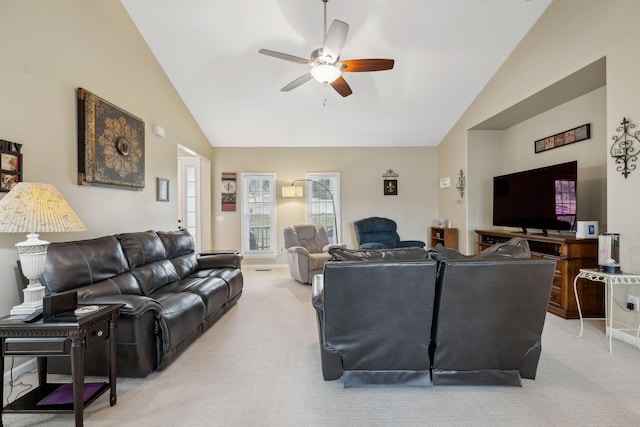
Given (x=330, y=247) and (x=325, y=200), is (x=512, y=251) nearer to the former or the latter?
(x=330, y=247)

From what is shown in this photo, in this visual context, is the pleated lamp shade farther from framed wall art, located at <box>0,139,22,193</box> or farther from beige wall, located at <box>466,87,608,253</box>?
beige wall, located at <box>466,87,608,253</box>

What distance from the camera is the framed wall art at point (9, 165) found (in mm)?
2207

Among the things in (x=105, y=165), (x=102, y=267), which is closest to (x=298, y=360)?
(x=102, y=267)

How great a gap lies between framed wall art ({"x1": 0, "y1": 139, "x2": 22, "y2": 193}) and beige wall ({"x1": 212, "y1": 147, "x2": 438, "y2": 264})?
435 cm

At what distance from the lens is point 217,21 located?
3.75 meters

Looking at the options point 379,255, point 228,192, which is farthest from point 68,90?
point 228,192

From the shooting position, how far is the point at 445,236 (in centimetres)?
601

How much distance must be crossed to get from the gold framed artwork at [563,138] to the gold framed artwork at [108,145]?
562 centimetres

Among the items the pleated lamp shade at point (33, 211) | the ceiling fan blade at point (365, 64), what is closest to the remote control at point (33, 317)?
the pleated lamp shade at point (33, 211)

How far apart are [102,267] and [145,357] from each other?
0.90 m

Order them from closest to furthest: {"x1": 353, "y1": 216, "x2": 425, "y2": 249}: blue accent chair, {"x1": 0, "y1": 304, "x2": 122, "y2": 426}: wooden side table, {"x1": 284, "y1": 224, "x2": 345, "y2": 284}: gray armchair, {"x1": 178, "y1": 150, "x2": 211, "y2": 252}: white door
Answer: {"x1": 0, "y1": 304, "x2": 122, "y2": 426}: wooden side table → {"x1": 284, "y1": 224, "x2": 345, "y2": 284}: gray armchair → {"x1": 353, "y1": 216, "x2": 425, "y2": 249}: blue accent chair → {"x1": 178, "y1": 150, "x2": 211, "y2": 252}: white door

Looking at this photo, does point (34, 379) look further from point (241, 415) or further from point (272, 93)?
point (272, 93)

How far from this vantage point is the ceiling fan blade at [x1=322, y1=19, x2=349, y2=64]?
2681 mm

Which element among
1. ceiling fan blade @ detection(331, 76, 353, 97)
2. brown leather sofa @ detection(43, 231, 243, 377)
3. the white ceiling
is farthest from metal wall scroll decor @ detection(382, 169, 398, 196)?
brown leather sofa @ detection(43, 231, 243, 377)
